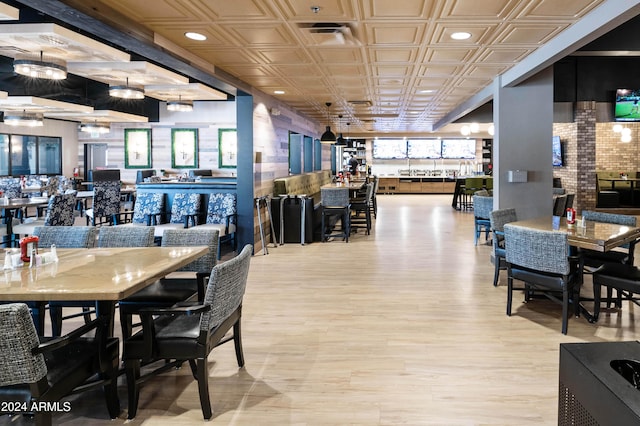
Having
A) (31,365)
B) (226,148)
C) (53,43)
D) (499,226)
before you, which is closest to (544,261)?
(499,226)

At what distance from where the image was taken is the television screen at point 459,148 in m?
21.0

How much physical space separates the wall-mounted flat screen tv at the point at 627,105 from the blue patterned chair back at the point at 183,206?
29.5 ft

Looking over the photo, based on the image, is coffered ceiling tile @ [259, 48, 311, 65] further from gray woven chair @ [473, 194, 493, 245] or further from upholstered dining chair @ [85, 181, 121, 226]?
upholstered dining chair @ [85, 181, 121, 226]

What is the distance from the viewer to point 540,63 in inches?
206

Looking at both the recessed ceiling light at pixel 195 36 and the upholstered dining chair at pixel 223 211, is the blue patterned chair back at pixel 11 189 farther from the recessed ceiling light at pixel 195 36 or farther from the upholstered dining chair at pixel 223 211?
the recessed ceiling light at pixel 195 36

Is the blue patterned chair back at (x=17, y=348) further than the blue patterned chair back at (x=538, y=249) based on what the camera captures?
No

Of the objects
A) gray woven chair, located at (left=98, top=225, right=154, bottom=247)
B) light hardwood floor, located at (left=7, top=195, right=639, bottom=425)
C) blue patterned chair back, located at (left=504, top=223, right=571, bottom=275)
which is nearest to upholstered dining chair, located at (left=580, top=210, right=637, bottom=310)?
light hardwood floor, located at (left=7, top=195, right=639, bottom=425)

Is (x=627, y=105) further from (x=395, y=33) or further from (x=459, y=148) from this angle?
(x=459, y=148)

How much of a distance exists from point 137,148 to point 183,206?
7.51 metres

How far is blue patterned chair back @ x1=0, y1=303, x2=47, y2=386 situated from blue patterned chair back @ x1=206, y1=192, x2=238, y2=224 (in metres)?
5.62

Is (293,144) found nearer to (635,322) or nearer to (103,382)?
(635,322)

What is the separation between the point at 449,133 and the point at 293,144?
31.7 feet

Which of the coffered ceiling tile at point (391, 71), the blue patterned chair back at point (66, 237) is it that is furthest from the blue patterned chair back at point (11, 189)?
the coffered ceiling tile at point (391, 71)

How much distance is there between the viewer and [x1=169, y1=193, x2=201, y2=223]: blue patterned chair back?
7.79 metres
